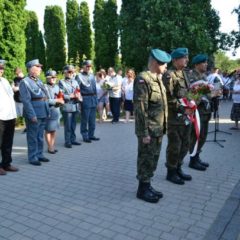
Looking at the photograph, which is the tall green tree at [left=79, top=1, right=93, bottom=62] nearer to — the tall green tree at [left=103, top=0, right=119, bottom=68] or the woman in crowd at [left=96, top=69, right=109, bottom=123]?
the tall green tree at [left=103, top=0, right=119, bottom=68]

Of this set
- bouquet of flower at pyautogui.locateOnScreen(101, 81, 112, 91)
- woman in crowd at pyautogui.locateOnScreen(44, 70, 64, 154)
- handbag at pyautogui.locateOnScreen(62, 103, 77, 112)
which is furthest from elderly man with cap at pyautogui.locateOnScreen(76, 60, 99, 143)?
bouquet of flower at pyautogui.locateOnScreen(101, 81, 112, 91)

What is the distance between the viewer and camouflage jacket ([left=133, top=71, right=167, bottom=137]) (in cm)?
473

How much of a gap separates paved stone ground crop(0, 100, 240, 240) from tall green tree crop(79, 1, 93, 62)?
97.3 feet

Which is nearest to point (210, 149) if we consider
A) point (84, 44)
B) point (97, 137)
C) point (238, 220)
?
point (97, 137)

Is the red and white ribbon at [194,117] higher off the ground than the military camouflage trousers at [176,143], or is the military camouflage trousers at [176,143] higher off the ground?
the red and white ribbon at [194,117]

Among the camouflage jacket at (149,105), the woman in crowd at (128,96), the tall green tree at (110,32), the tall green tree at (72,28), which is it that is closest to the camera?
the camouflage jacket at (149,105)

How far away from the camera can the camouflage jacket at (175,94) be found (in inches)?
219

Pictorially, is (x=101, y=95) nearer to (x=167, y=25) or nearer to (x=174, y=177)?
(x=174, y=177)

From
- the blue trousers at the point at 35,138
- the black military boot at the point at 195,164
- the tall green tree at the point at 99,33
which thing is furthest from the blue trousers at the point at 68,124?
the tall green tree at the point at 99,33

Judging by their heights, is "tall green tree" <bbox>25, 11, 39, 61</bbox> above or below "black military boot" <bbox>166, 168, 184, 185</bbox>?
above

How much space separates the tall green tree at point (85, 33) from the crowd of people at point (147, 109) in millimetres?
27429

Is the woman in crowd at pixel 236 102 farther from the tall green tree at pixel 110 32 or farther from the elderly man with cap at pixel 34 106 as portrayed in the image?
the tall green tree at pixel 110 32

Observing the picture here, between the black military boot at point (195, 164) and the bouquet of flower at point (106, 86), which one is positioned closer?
the black military boot at point (195, 164)

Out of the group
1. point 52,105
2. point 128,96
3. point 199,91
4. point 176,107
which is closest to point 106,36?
point 128,96
